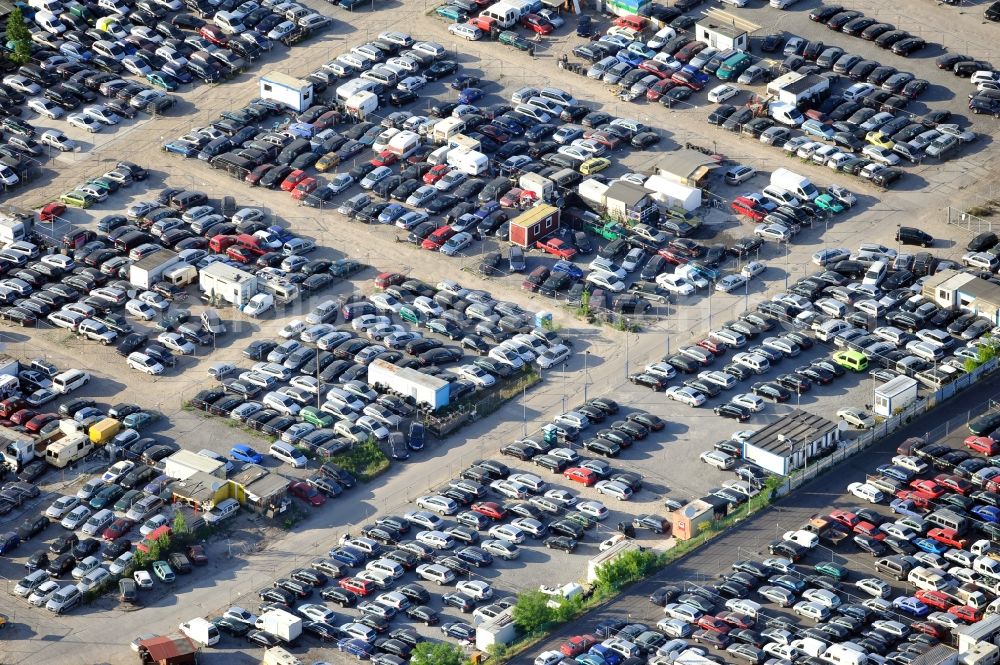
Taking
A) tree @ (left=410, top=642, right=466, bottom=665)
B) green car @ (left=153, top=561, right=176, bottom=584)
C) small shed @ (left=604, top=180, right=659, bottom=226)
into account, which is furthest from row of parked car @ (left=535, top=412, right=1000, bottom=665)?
small shed @ (left=604, top=180, right=659, bottom=226)

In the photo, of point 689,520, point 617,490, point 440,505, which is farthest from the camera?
point 617,490

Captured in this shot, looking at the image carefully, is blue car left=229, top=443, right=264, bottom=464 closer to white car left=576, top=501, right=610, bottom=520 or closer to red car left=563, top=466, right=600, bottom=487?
red car left=563, top=466, right=600, bottom=487

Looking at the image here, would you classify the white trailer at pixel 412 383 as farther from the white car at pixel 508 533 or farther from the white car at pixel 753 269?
the white car at pixel 753 269

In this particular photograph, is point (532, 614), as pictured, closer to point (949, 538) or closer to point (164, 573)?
point (164, 573)

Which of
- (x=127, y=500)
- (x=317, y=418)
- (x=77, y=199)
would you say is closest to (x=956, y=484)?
(x=317, y=418)

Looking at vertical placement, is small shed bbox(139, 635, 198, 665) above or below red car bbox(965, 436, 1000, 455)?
below

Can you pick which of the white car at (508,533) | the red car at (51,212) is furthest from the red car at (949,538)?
the red car at (51,212)
